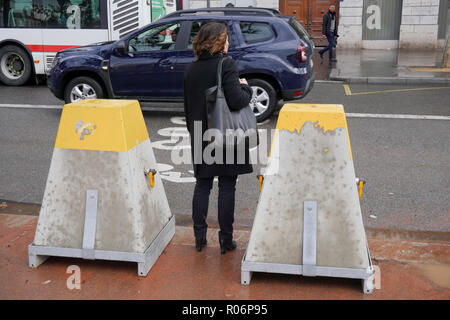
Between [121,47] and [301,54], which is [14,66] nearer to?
[121,47]

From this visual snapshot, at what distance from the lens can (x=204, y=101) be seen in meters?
4.12

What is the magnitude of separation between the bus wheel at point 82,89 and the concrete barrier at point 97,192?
246 inches

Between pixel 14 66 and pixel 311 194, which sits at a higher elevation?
pixel 311 194

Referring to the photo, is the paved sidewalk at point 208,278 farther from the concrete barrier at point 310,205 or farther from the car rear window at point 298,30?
the car rear window at point 298,30

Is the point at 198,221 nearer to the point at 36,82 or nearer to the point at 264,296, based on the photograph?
the point at 264,296

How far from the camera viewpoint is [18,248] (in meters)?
4.45

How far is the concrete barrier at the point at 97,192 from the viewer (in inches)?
153

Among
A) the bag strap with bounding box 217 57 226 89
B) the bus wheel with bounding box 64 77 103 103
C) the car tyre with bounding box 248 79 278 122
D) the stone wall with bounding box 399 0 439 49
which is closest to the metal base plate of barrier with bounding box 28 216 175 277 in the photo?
the bag strap with bounding box 217 57 226 89

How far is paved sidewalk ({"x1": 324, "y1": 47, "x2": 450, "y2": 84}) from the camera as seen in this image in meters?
14.3

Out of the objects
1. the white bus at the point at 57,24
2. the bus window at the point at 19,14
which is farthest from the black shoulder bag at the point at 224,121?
the bus window at the point at 19,14

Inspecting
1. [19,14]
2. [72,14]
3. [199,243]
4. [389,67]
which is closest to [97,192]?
[199,243]

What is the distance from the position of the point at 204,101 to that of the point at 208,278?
1.28 meters

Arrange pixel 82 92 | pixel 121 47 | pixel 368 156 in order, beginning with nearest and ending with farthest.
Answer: pixel 368 156, pixel 121 47, pixel 82 92
